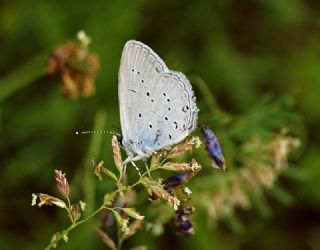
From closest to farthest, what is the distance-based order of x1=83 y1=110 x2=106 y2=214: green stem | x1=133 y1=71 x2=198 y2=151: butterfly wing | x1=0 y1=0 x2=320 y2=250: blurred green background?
x1=133 y1=71 x2=198 y2=151: butterfly wing, x1=83 y1=110 x2=106 y2=214: green stem, x1=0 y1=0 x2=320 y2=250: blurred green background

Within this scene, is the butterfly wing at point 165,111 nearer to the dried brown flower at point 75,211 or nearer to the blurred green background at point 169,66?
the dried brown flower at point 75,211

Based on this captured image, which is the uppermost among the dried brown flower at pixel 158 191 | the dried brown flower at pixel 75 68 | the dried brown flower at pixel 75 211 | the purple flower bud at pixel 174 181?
the dried brown flower at pixel 158 191

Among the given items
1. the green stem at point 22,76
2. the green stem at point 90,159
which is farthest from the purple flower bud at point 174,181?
the green stem at point 22,76

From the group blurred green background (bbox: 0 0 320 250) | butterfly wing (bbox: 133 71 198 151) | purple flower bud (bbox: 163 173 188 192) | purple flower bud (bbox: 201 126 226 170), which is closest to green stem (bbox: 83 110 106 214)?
blurred green background (bbox: 0 0 320 250)

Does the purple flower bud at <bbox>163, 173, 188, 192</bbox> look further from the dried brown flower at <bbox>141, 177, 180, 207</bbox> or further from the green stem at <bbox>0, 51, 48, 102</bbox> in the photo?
the green stem at <bbox>0, 51, 48, 102</bbox>

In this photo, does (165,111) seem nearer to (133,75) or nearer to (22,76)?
(133,75)

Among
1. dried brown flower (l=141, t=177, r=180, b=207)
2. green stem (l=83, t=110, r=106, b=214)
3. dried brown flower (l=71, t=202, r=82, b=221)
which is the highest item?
dried brown flower (l=141, t=177, r=180, b=207)

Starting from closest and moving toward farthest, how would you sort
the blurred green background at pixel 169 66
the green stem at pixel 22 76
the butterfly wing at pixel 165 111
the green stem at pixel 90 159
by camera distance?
the butterfly wing at pixel 165 111 → the green stem at pixel 90 159 → the green stem at pixel 22 76 → the blurred green background at pixel 169 66

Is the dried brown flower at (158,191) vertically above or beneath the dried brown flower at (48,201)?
above
